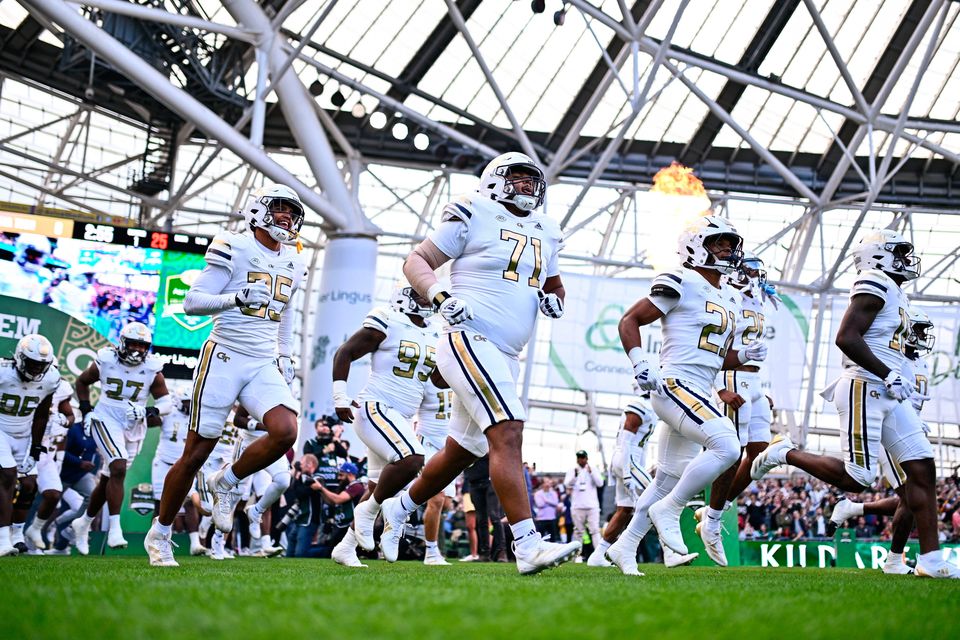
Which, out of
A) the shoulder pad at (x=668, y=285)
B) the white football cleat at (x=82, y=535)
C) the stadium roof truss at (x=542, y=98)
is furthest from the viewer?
the stadium roof truss at (x=542, y=98)

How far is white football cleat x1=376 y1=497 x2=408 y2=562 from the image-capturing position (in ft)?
23.9

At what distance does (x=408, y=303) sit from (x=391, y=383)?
686 millimetres

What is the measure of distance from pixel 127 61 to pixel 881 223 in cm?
2728

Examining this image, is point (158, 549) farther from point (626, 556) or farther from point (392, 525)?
point (626, 556)

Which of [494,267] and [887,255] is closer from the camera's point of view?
[494,267]

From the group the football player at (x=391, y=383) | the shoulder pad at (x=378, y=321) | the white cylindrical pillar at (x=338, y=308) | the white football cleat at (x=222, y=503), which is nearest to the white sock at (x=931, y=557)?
the football player at (x=391, y=383)

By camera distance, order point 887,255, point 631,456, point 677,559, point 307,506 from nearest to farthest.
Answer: point 677,559 → point 887,255 → point 631,456 → point 307,506

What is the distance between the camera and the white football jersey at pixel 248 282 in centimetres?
711

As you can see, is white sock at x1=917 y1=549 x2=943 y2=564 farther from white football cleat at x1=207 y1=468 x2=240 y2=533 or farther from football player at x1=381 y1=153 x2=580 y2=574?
white football cleat at x1=207 y1=468 x2=240 y2=533

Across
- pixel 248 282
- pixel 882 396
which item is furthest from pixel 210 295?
pixel 882 396

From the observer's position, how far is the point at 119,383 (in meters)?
11.0

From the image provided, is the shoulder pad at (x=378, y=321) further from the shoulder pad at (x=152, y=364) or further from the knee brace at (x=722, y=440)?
the knee brace at (x=722, y=440)

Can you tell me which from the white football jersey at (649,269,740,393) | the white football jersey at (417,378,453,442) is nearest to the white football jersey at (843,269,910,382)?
the white football jersey at (649,269,740,393)

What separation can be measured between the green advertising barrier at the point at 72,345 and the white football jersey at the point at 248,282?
9.82 metres
